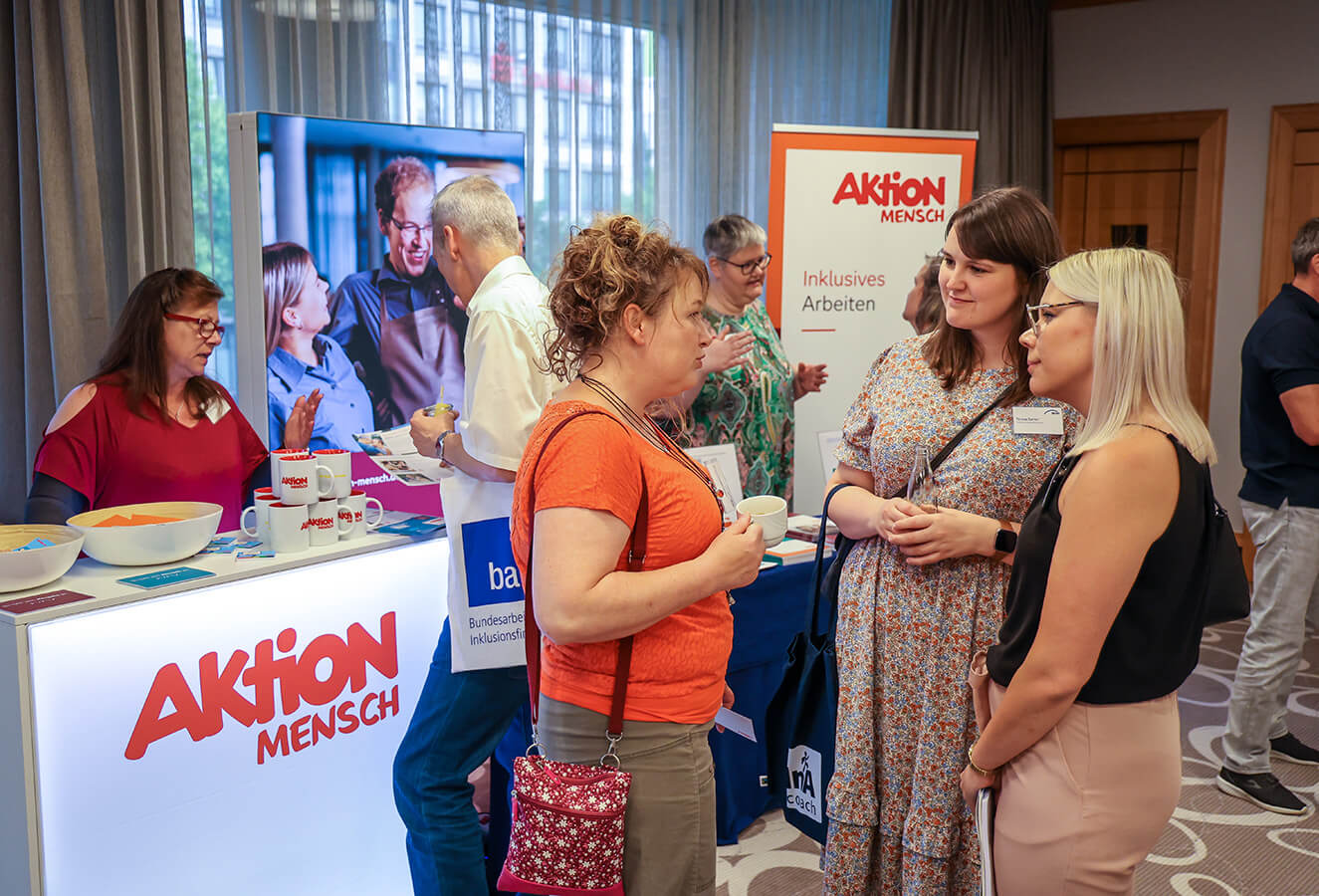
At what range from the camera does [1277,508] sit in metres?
2.98

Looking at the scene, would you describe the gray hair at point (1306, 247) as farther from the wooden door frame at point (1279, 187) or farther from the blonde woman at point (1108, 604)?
the wooden door frame at point (1279, 187)

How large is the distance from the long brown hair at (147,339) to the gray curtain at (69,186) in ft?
2.52

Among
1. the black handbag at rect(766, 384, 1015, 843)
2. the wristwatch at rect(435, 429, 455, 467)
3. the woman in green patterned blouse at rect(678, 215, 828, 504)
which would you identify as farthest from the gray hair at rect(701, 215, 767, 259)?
the black handbag at rect(766, 384, 1015, 843)

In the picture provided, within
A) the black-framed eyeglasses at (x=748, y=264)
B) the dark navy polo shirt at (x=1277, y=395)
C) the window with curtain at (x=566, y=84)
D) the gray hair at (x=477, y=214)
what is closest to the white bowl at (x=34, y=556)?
the gray hair at (x=477, y=214)

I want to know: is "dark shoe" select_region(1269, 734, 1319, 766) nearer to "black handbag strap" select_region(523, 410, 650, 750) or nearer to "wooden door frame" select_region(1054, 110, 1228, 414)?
"wooden door frame" select_region(1054, 110, 1228, 414)

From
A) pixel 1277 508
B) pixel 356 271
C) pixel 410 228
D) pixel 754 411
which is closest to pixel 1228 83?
pixel 1277 508

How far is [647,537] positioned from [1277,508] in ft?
8.06

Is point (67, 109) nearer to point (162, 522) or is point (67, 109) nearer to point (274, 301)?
point (274, 301)

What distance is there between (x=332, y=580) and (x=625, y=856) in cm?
104

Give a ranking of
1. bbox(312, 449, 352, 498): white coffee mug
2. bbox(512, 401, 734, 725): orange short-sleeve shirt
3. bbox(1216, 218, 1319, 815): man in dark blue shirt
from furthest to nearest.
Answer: bbox(1216, 218, 1319, 815): man in dark blue shirt, bbox(312, 449, 352, 498): white coffee mug, bbox(512, 401, 734, 725): orange short-sleeve shirt

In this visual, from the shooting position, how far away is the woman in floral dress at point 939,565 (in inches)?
65.7

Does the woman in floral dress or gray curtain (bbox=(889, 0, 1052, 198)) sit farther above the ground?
gray curtain (bbox=(889, 0, 1052, 198))

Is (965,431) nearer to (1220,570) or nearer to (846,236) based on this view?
(1220,570)

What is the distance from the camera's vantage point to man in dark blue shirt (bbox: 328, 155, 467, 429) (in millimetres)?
3258
